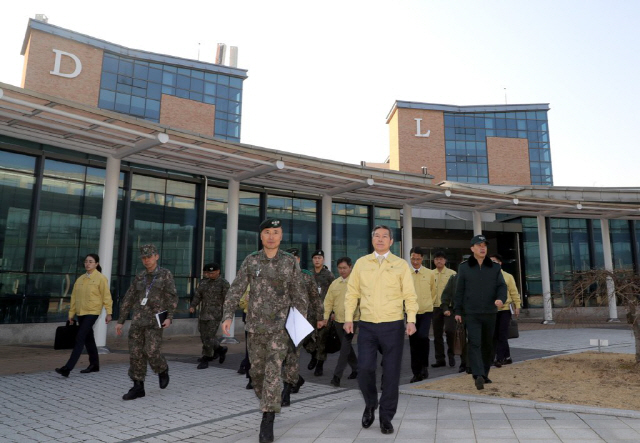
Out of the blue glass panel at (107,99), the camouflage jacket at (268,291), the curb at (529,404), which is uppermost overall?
the blue glass panel at (107,99)

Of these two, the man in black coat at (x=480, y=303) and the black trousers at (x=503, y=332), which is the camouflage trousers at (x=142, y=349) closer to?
the man in black coat at (x=480, y=303)

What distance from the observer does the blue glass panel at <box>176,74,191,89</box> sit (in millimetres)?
39531

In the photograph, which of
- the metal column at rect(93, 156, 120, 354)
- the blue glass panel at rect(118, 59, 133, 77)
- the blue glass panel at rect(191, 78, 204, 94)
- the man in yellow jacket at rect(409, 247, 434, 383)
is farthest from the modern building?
the blue glass panel at rect(191, 78, 204, 94)

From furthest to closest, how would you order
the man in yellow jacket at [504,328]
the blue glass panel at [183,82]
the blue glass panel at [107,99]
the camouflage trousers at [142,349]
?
the blue glass panel at [183,82]
the blue glass panel at [107,99]
the man in yellow jacket at [504,328]
the camouflage trousers at [142,349]

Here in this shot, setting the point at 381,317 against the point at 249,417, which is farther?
the point at 249,417

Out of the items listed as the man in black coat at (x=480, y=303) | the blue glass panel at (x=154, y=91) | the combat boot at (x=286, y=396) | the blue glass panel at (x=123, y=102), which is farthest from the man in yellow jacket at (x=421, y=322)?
the blue glass panel at (x=154, y=91)

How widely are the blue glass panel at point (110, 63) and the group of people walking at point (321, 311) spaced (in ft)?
104

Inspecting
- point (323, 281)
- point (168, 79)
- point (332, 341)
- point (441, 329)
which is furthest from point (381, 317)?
point (168, 79)

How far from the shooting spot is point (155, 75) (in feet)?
124

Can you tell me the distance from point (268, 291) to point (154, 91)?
121 feet

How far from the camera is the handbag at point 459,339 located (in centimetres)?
863

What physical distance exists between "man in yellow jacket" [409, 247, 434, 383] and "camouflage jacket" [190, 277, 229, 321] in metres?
3.61

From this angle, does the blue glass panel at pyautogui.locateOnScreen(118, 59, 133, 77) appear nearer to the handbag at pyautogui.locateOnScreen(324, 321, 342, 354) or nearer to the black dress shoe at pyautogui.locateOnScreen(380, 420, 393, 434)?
the handbag at pyautogui.locateOnScreen(324, 321, 342, 354)

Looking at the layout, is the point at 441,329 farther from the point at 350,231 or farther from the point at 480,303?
the point at 350,231
